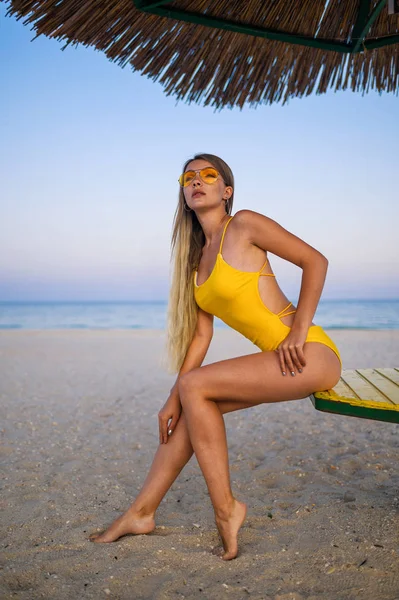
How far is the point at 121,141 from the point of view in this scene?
65.2 feet

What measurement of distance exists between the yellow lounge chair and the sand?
64 cm

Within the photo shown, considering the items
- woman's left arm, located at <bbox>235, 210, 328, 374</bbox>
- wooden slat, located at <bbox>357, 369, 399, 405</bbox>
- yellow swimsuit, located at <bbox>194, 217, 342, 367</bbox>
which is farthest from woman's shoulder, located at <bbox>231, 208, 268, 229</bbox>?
wooden slat, located at <bbox>357, 369, 399, 405</bbox>

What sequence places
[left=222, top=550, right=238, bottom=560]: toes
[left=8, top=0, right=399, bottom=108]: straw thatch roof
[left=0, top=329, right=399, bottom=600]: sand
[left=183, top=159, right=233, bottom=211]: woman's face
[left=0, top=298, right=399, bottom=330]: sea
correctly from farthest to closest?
[left=0, top=298, right=399, bottom=330]: sea → [left=8, top=0, right=399, bottom=108]: straw thatch roof → [left=183, top=159, right=233, bottom=211]: woman's face → [left=222, top=550, right=238, bottom=560]: toes → [left=0, top=329, right=399, bottom=600]: sand

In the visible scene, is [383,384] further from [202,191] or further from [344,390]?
[202,191]

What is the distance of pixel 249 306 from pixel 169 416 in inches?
26.1

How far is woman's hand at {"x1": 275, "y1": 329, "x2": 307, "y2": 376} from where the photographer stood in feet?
7.80

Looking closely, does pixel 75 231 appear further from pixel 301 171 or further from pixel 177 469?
pixel 177 469

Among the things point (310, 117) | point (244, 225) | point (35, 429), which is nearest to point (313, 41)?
point (244, 225)

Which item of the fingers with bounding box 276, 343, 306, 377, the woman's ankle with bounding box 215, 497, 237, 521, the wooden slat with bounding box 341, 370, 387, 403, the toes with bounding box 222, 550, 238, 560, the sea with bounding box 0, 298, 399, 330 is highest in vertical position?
the fingers with bounding box 276, 343, 306, 377

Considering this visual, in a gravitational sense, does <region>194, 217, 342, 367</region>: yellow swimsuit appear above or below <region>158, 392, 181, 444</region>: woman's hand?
above

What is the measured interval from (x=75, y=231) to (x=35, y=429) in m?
25.8

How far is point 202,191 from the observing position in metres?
2.80

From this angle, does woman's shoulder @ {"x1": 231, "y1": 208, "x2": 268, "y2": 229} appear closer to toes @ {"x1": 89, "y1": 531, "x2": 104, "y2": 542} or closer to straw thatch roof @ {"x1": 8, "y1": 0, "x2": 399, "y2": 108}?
straw thatch roof @ {"x1": 8, "y1": 0, "x2": 399, "y2": 108}

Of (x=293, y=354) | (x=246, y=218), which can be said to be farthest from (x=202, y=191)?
(x=293, y=354)
